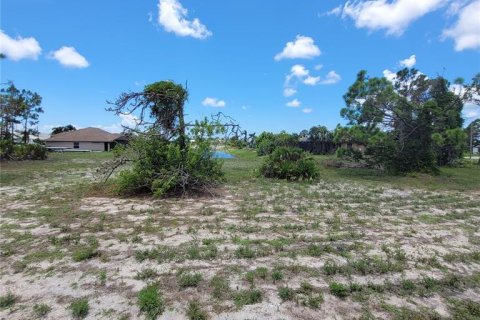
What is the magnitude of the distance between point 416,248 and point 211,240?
249 centimetres

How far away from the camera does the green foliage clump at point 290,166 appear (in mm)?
9953

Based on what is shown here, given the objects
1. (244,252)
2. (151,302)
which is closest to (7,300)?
(151,302)

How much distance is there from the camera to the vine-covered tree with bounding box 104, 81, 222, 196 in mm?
6730

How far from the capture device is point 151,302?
93.2 inches

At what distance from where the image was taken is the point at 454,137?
→ 11016 millimetres

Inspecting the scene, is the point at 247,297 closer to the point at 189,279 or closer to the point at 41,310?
the point at 189,279

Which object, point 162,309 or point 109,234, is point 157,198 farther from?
point 162,309

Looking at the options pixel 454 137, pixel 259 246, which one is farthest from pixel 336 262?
pixel 454 137

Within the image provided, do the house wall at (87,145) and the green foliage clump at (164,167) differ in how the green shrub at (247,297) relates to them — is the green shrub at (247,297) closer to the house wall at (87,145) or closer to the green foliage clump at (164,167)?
the green foliage clump at (164,167)

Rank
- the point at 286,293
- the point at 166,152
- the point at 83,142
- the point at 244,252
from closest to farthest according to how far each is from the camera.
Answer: the point at 286,293 → the point at 244,252 → the point at 166,152 → the point at 83,142

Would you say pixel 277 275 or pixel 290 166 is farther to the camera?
pixel 290 166

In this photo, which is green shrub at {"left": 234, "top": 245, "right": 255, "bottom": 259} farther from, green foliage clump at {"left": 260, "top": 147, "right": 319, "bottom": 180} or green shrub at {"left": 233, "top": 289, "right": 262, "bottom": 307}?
green foliage clump at {"left": 260, "top": 147, "right": 319, "bottom": 180}

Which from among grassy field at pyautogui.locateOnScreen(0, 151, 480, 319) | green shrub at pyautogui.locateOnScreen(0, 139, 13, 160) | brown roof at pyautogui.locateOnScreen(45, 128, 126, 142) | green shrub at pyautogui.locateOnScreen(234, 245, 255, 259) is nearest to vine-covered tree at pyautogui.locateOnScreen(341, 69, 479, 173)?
grassy field at pyautogui.locateOnScreen(0, 151, 480, 319)

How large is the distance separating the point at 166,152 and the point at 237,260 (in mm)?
4262
